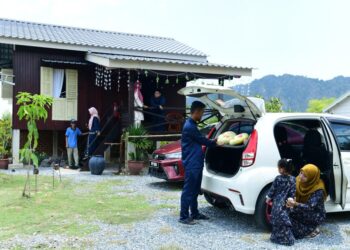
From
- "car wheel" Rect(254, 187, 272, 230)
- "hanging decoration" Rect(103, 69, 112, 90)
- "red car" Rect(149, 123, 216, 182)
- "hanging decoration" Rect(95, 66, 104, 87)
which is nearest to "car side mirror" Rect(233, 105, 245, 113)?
"car wheel" Rect(254, 187, 272, 230)

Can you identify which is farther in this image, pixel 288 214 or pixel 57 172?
pixel 57 172

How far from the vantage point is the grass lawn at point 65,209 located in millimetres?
5883

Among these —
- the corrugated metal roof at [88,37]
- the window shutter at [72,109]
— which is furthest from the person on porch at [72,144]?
the corrugated metal roof at [88,37]

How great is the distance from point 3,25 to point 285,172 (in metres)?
13.8

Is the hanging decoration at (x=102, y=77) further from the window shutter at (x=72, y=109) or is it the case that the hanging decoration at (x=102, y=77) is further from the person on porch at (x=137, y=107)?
the person on porch at (x=137, y=107)

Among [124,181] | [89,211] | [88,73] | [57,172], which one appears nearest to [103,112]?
[88,73]

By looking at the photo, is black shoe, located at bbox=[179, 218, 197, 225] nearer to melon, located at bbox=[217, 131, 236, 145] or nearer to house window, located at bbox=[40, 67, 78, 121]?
melon, located at bbox=[217, 131, 236, 145]

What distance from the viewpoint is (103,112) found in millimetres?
15766

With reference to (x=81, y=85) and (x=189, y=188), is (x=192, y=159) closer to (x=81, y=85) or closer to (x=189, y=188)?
(x=189, y=188)

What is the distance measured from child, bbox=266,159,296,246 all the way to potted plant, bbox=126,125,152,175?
660cm

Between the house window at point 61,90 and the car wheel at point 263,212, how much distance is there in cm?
1075

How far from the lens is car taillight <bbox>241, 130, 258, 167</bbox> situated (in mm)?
5598

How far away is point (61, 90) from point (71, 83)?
0.44m

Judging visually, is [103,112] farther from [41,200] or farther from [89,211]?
[89,211]
